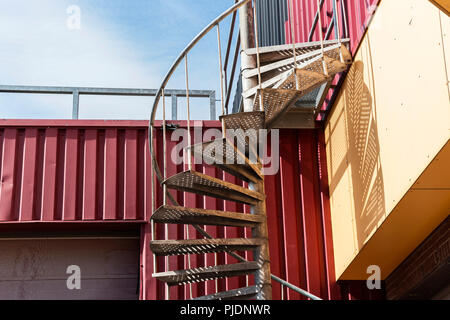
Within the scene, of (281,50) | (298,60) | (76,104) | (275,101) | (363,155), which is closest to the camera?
(363,155)

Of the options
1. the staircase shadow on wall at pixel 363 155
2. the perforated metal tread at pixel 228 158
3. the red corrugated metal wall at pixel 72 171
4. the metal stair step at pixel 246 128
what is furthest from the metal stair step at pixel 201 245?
the red corrugated metal wall at pixel 72 171

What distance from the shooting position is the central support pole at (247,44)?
24.8 feet

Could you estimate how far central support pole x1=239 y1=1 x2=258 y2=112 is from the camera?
24.8ft

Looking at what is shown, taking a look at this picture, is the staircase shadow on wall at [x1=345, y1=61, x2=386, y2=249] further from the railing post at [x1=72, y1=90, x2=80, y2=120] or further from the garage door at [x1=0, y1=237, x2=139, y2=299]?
the railing post at [x1=72, y1=90, x2=80, y2=120]

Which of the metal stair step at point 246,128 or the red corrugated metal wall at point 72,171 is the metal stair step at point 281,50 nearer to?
the metal stair step at point 246,128

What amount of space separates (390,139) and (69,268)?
4029mm

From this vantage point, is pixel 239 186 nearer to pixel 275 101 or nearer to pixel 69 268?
pixel 275 101

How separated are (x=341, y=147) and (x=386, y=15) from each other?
1.79 metres

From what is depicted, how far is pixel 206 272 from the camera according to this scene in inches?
270

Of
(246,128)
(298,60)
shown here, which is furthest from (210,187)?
(298,60)

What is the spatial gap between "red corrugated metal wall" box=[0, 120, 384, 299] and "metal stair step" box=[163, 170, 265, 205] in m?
0.91

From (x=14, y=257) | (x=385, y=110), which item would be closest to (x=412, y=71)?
(x=385, y=110)

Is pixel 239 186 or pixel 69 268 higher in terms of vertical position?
pixel 239 186
